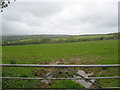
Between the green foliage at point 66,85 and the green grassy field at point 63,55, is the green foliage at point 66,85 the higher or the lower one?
the higher one

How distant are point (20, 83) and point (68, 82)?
1.56 metres

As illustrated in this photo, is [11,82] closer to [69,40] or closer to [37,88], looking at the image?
[37,88]

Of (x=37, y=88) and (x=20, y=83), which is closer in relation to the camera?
(x=37, y=88)

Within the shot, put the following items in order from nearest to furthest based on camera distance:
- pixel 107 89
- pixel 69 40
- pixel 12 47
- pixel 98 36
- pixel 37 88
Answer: pixel 107 89 → pixel 37 88 → pixel 12 47 → pixel 98 36 → pixel 69 40

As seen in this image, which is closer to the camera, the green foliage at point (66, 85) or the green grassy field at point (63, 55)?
the green foliage at point (66, 85)

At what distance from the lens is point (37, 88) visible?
4719 millimetres

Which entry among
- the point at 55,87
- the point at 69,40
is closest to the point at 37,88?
the point at 55,87

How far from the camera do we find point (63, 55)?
19.1 m

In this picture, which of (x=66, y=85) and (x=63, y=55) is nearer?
(x=66, y=85)

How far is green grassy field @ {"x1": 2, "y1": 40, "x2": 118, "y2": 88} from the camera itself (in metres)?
7.26

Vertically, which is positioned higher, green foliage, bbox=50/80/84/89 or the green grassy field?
green foliage, bbox=50/80/84/89

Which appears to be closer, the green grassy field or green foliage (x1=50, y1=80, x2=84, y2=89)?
green foliage (x1=50, y1=80, x2=84, y2=89)

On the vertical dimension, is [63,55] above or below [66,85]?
below

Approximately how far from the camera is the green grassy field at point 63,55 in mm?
7262
